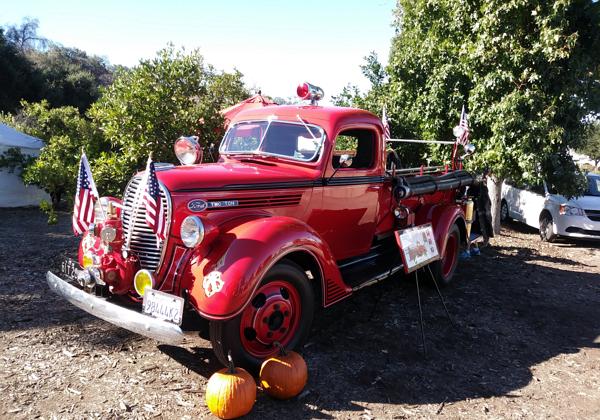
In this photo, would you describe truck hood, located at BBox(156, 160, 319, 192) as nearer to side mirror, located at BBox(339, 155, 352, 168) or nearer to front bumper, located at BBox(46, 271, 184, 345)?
side mirror, located at BBox(339, 155, 352, 168)

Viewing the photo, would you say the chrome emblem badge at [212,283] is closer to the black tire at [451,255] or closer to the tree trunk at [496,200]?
the black tire at [451,255]

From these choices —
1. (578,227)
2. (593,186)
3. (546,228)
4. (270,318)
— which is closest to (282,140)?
(270,318)

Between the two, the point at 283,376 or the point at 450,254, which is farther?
the point at 450,254

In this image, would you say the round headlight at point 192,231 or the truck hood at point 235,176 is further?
the truck hood at point 235,176

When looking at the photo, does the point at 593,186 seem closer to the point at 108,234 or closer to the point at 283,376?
the point at 283,376

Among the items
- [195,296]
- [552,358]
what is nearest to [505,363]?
[552,358]

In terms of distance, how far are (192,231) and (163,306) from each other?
54cm

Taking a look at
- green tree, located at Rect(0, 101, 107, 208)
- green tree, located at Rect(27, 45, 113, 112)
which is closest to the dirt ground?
green tree, located at Rect(0, 101, 107, 208)

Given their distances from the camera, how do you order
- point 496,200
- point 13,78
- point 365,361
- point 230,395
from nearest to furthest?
point 230,395 < point 365,361 < point 496,200 < point 13,78

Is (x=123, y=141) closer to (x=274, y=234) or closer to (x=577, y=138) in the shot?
(x=274, y=234)

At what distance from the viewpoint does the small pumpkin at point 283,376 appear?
10.4 feet

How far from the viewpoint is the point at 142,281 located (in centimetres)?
339

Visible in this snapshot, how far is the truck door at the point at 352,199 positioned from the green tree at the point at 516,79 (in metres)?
4.49

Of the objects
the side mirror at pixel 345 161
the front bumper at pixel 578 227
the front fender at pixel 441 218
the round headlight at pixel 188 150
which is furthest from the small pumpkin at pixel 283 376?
the front bumper at pixel 578 227
